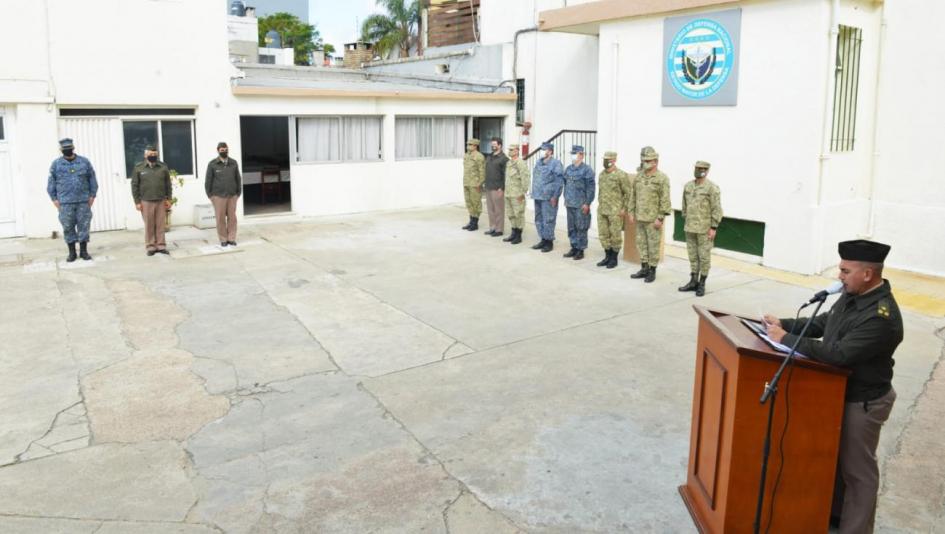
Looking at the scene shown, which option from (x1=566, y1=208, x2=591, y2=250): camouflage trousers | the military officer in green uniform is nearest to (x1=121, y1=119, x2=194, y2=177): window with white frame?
the military officer in green uniform

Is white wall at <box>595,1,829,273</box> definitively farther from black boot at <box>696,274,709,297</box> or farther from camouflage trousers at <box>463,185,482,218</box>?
camouflage trousers at <box>463,185,482,218</box>

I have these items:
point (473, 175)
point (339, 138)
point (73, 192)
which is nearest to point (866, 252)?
point (473, 175)

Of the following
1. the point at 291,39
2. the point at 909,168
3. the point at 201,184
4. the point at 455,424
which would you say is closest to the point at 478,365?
the point at 455,424

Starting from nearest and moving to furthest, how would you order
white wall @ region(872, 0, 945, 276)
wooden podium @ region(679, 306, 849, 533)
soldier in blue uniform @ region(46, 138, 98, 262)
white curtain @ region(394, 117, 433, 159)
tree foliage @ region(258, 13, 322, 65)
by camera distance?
wooden podium @ region(679, 306, 849, 533) < white wall @ region(872, 0, 945, 276) < soldier in blue uniform @ region(46, 138, 98, 262) < white curtain @ region(394, 117, 433, 159) < tree foliage @ region(258, 13, 322, 65)

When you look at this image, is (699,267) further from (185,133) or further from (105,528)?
(185,133)

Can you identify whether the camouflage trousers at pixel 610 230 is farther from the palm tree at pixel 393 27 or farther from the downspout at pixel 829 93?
the palm tree at pixel 393 27

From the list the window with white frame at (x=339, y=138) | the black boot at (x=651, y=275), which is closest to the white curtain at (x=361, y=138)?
the window with white frame at (x=339, y=138)

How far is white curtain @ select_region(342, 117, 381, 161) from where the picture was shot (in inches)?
638

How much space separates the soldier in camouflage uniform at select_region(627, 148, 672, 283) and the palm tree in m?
27.4

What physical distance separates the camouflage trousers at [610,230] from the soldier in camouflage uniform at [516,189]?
6.30 ft

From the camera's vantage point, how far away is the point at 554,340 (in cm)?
766

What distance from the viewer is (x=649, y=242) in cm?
1022

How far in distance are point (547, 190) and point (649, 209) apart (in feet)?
7.30

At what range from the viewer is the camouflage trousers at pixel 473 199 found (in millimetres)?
13906
